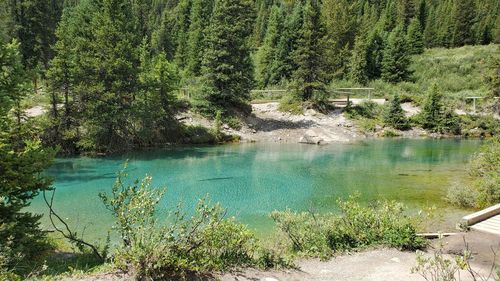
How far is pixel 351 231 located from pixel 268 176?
Answer: 45.3 feet

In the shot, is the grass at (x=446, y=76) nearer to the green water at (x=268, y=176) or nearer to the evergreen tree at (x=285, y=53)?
the evergreen tree at (x=285, y=53)

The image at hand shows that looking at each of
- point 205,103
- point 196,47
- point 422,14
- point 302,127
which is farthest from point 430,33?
point 205,103

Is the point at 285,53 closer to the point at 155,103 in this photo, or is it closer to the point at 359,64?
the point at 359,64

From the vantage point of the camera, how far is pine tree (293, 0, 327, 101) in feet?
145

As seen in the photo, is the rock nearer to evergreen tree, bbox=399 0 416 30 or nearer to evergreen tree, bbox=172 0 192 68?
evergreen tree, bbox=172 0 192 68

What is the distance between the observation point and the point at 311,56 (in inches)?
1747

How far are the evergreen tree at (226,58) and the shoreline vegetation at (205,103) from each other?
137mm

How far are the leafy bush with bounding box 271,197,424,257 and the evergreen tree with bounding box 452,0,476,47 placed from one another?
87802 millimetres

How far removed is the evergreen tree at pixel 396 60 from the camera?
6038 centimetres

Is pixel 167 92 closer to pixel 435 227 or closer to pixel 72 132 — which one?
pixel 72 132

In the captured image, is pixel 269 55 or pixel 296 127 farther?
pixel 269 55

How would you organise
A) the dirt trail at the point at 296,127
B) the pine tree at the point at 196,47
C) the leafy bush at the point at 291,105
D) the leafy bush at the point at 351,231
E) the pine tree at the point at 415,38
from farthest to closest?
the pine tree at the point at 415,38 < the pine tree at the point at 196,47 < the leafy bush at the point at 291,105 < the dirt trail at the point at 296,127 < the leafy bush at the point at 351,231

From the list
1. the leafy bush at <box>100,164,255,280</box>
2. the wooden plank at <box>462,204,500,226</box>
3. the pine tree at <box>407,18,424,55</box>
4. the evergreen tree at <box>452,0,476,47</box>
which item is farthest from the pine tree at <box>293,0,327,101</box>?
the evergreen tree at <box>452,0,476,47</box>

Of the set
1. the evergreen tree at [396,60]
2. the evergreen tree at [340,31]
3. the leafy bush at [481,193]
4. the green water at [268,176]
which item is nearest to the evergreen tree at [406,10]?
the evergreen tree at [340,31]
